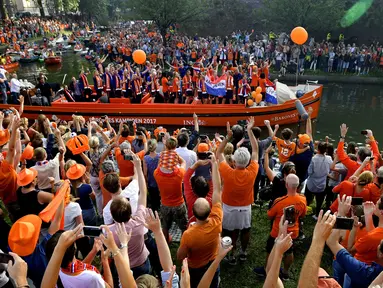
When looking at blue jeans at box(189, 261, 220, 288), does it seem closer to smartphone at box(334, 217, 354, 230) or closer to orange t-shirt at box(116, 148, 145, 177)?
smartphone at box(334, 217, 354, 230)

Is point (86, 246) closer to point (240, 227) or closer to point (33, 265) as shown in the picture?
point (33, 265)

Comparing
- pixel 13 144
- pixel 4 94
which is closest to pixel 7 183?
pixel 13 144

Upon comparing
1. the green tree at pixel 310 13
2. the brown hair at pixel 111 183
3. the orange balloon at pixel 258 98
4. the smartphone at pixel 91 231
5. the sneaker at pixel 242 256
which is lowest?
the sneaker at pixel 242 256

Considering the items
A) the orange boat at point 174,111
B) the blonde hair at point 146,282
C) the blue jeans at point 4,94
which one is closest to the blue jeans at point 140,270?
the blonde hair at point 146,282

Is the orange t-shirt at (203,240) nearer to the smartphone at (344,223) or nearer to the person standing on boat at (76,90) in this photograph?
the smartphone at (344,223)

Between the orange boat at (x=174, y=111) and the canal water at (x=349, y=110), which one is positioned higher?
the orange boat at (x=174, y=111)

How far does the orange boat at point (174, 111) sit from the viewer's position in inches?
456

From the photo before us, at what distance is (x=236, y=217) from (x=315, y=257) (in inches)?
88.5

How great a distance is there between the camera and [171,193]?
14.9ft

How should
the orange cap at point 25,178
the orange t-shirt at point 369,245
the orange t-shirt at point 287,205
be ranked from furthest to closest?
1. the orange t-shirt at point 287,205
2. the orange cap at point 25,178
3. the orange t-shirt at point 369,245

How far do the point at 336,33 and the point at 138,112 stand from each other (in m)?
18.9

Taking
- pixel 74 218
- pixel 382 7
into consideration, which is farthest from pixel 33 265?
pixel 382 7

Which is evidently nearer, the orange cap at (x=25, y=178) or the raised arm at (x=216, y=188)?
the raised arm at (x=216, y=188)

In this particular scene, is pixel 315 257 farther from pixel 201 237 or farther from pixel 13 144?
pixel 13 144
